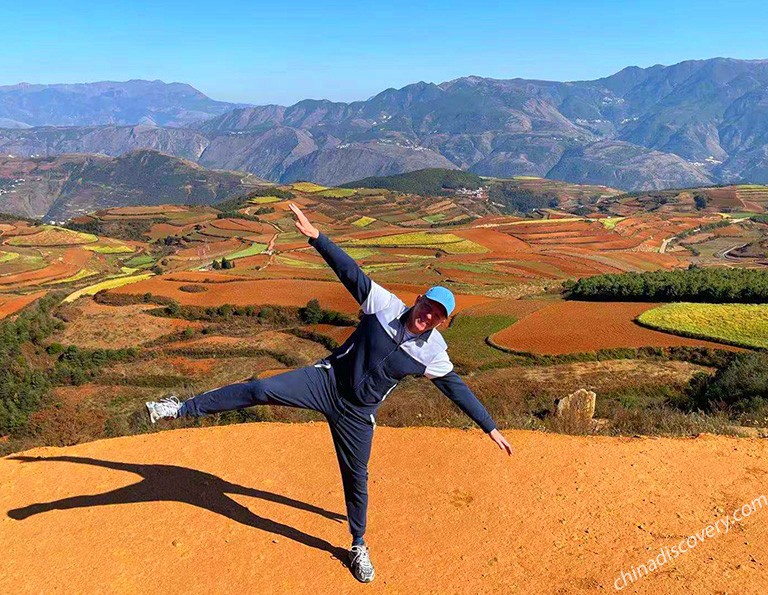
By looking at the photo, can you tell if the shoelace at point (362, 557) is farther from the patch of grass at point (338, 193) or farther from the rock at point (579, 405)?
the patch of grass at point (338, 193)

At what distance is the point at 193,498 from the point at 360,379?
3.63 meters

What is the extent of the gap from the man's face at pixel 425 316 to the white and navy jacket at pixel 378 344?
0.33 ft

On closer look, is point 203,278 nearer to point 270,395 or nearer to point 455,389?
point 270,395

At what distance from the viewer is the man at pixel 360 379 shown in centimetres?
480

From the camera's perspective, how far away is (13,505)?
275 inches

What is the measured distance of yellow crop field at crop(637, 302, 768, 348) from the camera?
2708cm

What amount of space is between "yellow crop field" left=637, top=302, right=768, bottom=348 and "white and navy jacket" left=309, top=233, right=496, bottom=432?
1061 inches

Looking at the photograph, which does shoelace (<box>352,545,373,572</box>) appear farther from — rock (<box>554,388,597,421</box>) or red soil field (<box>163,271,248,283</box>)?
red soil field (<box>163,271,248,283</box>)

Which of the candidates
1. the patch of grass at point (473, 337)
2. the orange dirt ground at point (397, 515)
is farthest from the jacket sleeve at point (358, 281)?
the patch of grass at point (473, 337)

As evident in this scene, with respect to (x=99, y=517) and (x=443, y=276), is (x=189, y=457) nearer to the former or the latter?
(x=99, y=517)

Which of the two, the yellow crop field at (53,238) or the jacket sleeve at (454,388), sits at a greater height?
the jacket sleeve at (454,388)

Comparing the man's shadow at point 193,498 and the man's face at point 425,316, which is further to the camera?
the man's shadow at point 193,498

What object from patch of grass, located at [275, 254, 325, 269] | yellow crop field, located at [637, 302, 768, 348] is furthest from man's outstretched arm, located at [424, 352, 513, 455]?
patch of grass, located at [275, 254, 325, 269]

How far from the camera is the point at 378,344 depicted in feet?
15.8
